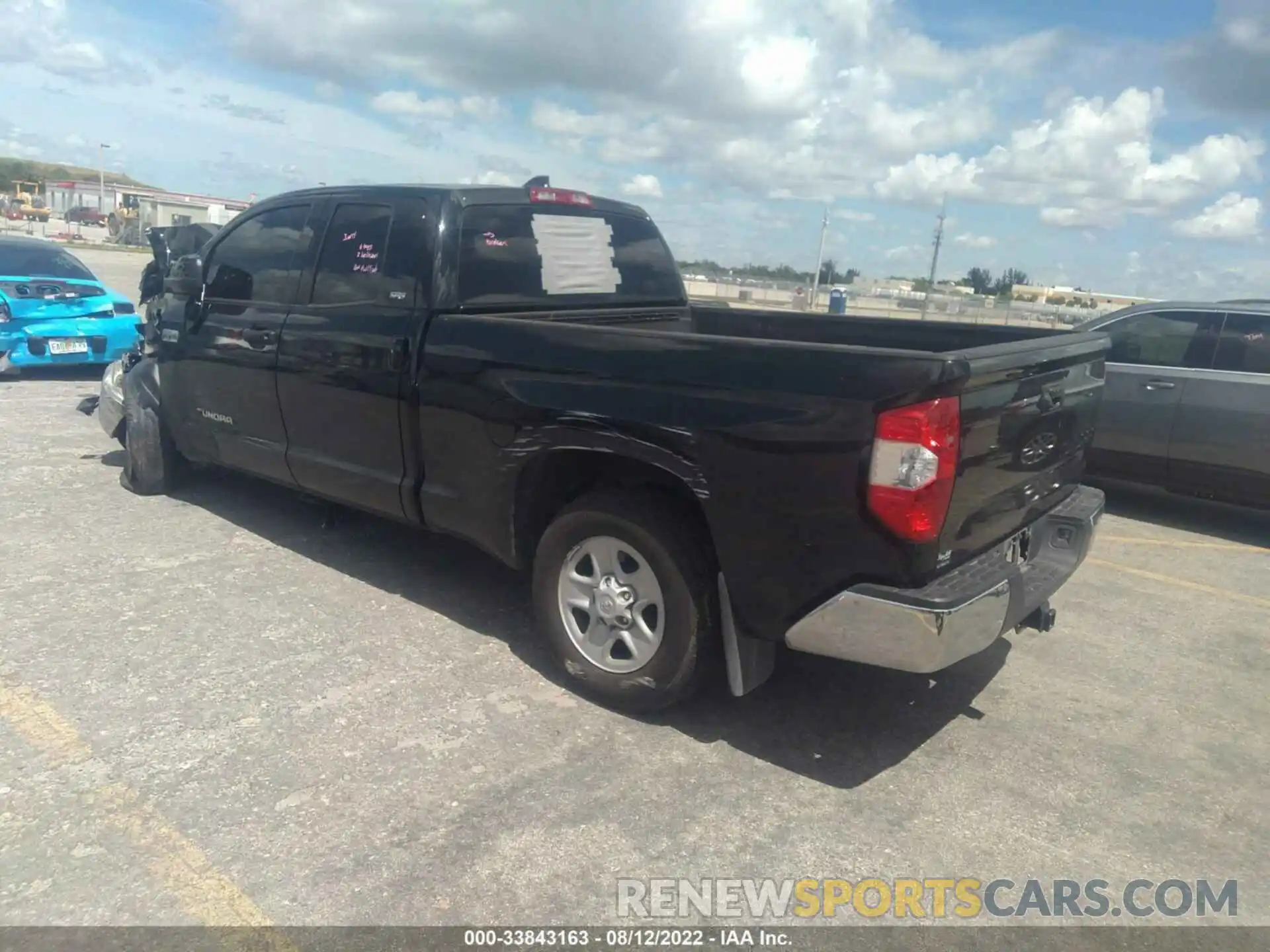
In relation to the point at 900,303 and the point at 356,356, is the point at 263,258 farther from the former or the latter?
the point at 900,303

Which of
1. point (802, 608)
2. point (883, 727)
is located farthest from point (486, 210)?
point (883, 727)

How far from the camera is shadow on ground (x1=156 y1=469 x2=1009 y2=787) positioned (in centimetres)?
361

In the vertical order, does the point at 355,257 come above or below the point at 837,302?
above

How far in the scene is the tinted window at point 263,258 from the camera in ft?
16.4

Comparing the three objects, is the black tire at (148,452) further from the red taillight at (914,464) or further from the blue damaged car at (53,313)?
the red taillight at (914,464)

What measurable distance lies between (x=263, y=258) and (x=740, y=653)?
358 cm

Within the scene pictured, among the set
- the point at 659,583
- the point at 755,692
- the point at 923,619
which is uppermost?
the point at 923,619

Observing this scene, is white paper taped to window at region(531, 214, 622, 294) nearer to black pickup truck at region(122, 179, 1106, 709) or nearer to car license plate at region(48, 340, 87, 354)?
black pickup truck at region(122, 179, 1106, 709)

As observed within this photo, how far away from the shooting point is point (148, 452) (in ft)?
20.3

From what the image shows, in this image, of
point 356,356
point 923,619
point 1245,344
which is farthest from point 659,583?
point 1245,344

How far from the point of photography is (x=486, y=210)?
14.7ft

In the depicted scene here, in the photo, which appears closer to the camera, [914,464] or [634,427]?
[914,464]

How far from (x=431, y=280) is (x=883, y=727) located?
2.74 m

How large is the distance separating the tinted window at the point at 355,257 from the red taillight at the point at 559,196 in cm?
74
